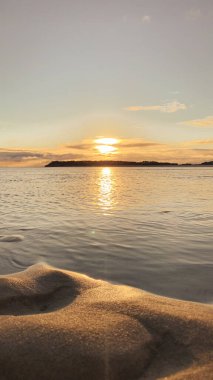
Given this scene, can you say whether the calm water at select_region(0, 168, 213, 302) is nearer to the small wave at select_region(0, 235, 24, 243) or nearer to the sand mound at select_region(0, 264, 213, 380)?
the small wave at select_region(0, 235, 24, 243)

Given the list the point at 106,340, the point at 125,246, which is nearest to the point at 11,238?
the point at 125,246

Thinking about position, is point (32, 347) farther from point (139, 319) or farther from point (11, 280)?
point (11, 280)

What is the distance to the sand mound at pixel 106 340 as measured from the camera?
9.89 feet

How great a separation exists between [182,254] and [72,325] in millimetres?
5650

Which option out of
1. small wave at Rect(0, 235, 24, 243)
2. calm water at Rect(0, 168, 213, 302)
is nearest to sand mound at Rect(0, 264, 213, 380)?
calm water at Rect(0, 168, 213, 302)

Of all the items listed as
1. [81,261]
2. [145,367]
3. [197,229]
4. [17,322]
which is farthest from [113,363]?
[197,229]

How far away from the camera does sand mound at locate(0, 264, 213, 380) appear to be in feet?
9.89

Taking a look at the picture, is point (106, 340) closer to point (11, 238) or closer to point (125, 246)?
point (125, 246)

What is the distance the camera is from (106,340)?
335cm

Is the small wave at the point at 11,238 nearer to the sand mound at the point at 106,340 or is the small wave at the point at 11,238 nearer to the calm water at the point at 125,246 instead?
the calm water at the point at 125,246

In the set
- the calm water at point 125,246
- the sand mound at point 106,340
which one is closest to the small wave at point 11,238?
the calm water at point 125,246

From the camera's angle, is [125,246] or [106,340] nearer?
[106,340]

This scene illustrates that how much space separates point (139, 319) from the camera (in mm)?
3834

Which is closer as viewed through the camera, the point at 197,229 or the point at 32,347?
the point at 32,347
